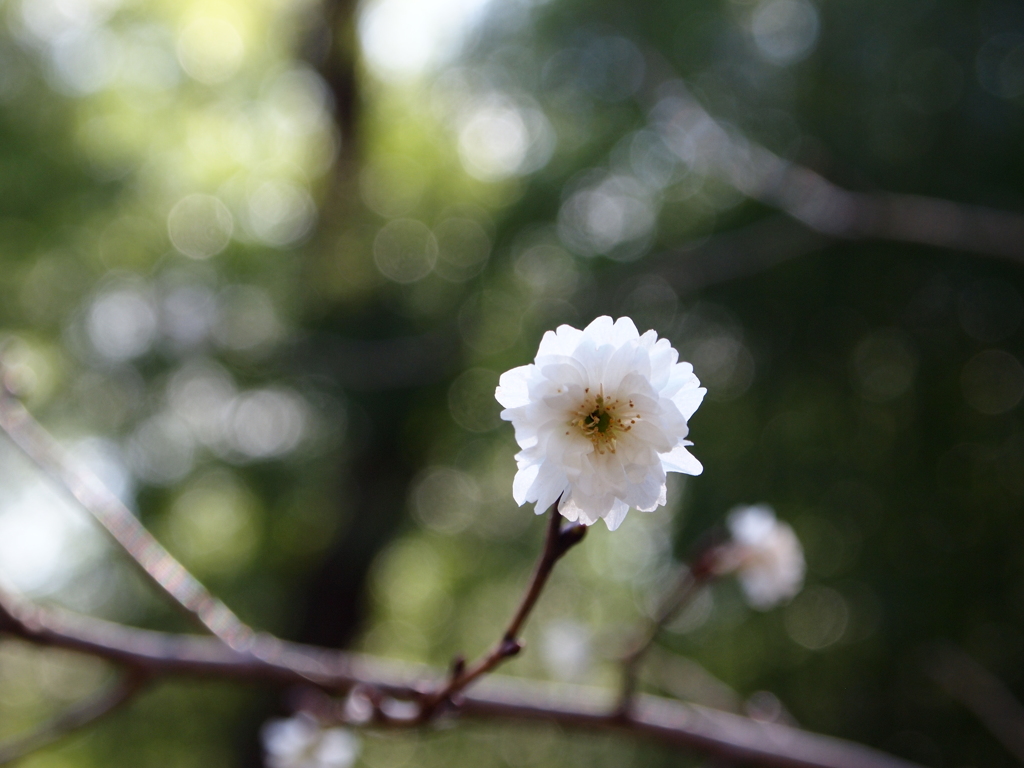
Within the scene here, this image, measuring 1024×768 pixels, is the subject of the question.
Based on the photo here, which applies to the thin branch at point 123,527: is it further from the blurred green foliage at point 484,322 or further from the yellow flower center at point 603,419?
the blurred green foliage at point 484,322

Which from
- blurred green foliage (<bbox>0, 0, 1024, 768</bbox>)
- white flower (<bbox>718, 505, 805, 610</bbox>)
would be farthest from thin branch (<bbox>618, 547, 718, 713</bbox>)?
blurred green foliage (<bbox>0, 0, 1024, 768</bbox>)

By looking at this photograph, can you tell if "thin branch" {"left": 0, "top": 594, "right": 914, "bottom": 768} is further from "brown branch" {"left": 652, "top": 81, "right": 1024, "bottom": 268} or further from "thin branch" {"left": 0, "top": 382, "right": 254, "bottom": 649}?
"brown branch" {"left": 652, "top": 81, "right": 1024, "bottom": 268}

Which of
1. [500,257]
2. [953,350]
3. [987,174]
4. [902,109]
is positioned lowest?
[953,350]

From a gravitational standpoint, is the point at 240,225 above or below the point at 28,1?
below

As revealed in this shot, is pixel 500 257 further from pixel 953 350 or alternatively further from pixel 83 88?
pixel 83 88

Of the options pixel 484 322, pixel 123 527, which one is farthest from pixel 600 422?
pixel 484 322

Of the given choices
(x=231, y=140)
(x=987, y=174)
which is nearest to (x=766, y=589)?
(x=987, y=174)

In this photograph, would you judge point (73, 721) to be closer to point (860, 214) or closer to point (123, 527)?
point (123, 527)
